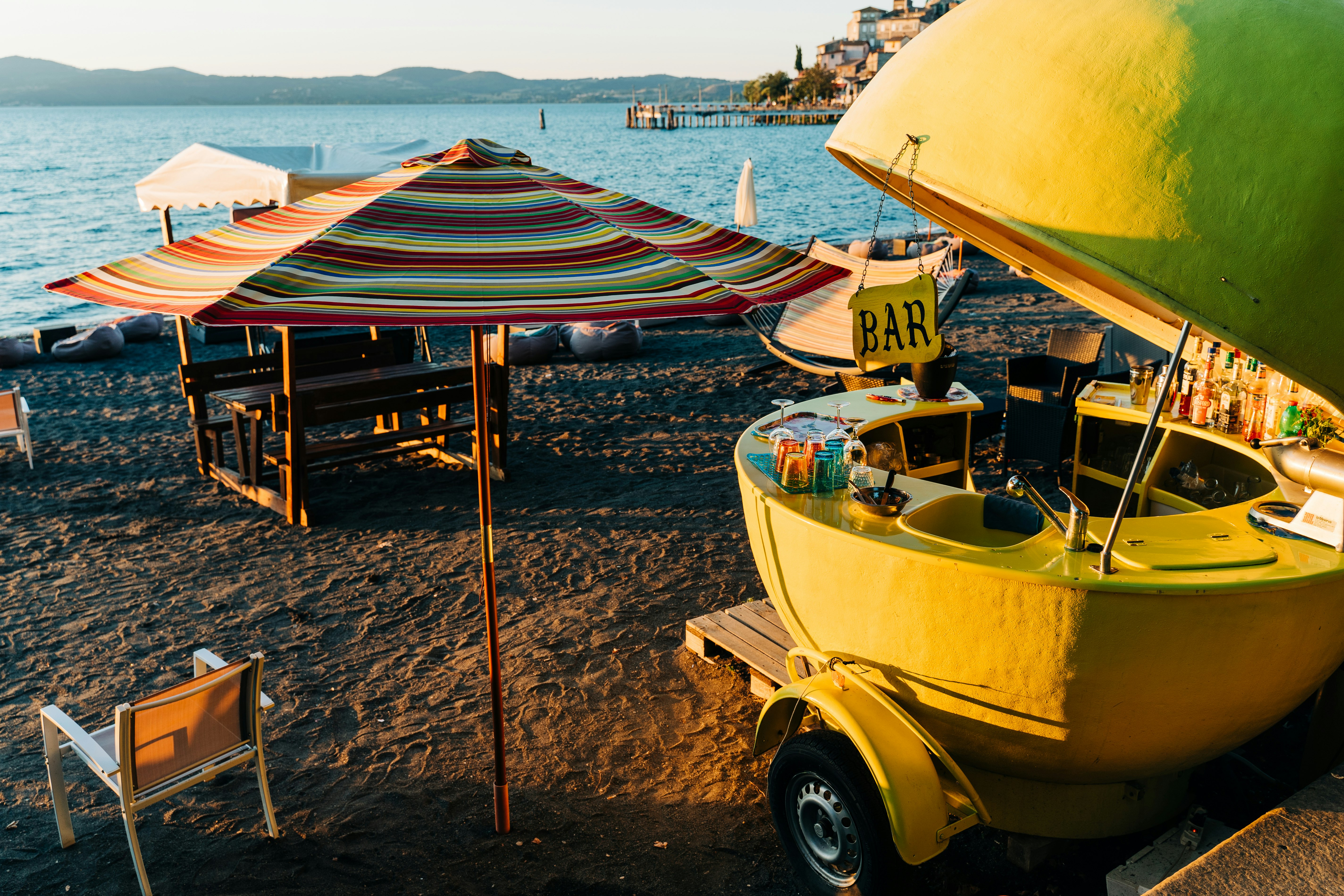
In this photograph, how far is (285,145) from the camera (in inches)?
2274

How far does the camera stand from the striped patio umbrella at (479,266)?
10.0 feet

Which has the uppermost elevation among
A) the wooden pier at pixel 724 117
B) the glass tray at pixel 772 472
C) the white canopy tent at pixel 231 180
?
the wooden pier at pixel 724 117

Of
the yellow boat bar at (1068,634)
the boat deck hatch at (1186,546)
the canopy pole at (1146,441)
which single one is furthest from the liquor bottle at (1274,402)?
the canopy pole at (1146,441)

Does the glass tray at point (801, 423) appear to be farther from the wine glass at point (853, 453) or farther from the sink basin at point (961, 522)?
the sink basin at point (961, 522)

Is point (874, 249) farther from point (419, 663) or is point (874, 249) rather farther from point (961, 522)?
point (961, 522)

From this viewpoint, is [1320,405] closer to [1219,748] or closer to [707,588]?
[1219,748]

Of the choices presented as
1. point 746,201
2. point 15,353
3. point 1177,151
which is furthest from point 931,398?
point 15,353

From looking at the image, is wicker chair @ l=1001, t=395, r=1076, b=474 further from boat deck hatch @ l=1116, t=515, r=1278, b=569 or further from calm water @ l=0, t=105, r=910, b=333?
calm water @ l=0, t=105, r=910, b=333

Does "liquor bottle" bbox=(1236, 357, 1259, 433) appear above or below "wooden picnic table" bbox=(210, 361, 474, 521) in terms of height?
above

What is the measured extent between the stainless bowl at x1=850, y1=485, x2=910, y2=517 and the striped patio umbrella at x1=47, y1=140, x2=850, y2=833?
0.84 metres

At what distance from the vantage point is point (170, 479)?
812 centimetres

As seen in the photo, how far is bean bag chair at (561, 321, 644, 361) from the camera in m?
12.3

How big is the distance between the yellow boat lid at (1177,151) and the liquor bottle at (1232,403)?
7.98 feet

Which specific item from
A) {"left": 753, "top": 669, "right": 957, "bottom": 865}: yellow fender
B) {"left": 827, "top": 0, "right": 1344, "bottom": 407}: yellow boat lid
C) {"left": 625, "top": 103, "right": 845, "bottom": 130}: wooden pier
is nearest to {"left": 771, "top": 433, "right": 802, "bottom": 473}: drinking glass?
{"left": 753, "top": 669, "right": 957, "bottom": 865}: yellow fender
